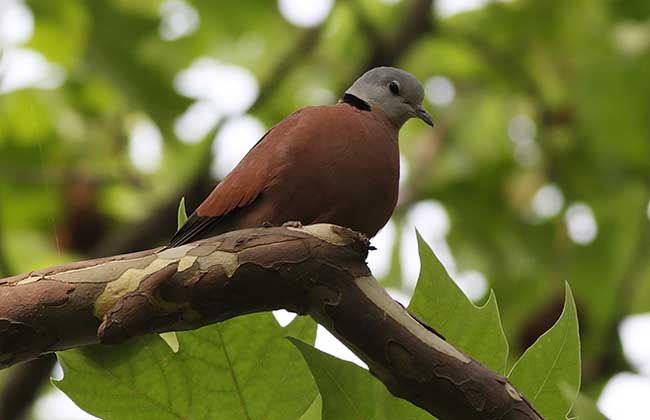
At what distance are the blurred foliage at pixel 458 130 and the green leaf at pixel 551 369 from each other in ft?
10.5

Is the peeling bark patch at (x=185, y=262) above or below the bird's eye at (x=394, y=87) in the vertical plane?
below

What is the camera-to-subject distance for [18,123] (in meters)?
6.20

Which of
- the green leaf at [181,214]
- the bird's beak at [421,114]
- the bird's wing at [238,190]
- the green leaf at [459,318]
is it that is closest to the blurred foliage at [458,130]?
the bird's beak at [421,114]

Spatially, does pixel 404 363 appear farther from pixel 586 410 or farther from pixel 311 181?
pixel 311 181

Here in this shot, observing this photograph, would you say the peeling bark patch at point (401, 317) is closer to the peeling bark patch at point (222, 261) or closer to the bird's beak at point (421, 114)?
the peeling bark patch at point (222, 261)

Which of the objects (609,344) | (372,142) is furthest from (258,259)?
(609,344)

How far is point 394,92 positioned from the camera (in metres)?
3.52

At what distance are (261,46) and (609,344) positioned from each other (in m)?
3.02

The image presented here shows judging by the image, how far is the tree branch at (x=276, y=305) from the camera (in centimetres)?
214

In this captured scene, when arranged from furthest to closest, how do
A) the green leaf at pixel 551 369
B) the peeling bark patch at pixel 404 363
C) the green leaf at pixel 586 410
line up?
the green leaf at pixel 551 369, the peeling bark patch at pixel 404 363, the green leaf at pixel 586 410

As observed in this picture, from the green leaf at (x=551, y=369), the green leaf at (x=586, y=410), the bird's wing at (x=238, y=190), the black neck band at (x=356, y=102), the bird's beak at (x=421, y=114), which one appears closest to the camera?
the green leaf at (x=586, y=410)

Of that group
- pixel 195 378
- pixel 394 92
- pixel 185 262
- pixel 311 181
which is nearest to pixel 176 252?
pixel 185 262

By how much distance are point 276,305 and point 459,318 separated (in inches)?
17.6

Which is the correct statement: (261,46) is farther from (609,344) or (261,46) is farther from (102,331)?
(102,331)
